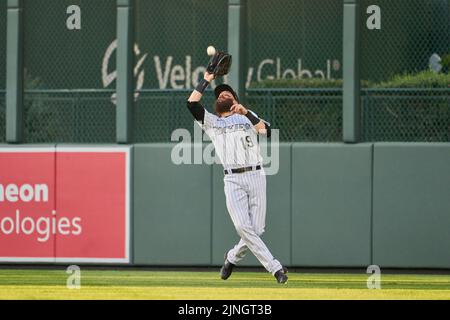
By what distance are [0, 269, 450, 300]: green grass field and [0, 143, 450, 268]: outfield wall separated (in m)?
0.30

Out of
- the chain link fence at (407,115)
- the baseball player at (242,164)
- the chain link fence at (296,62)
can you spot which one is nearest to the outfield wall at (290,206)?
the chain link fence at (407,115)

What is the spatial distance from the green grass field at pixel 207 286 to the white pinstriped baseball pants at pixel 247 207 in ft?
1.54

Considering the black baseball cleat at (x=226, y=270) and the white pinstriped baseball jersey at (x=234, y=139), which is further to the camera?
the black baseball cleat at (x=226, y=270)

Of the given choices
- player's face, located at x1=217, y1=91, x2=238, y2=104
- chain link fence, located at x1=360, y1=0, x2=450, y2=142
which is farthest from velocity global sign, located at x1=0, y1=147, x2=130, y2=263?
chain link fence, located at x1=360, y1=0, x2=450, y2=142

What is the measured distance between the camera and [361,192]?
46.0 ft

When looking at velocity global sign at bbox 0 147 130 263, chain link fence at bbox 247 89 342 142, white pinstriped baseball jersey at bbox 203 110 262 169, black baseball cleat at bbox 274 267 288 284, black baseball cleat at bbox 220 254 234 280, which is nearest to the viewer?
black baseball cleat at bbox 274 267 288 284

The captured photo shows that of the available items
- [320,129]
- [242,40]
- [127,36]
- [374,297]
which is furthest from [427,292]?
[127,36]

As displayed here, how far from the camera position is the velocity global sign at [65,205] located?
47.9 ft

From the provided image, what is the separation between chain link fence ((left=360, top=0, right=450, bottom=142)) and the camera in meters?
14.2

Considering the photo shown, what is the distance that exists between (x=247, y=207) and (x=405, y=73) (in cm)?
357

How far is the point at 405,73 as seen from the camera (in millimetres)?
14289

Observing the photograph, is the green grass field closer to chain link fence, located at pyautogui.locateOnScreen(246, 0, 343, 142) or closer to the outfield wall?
the outfield wall

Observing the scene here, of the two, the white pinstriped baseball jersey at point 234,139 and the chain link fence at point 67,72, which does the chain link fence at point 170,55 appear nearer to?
the chain link fence at point 67,72

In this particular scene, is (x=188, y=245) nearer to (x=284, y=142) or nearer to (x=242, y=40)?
(x=284, y=142)
